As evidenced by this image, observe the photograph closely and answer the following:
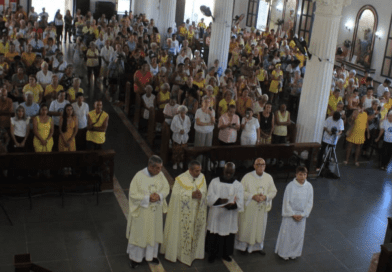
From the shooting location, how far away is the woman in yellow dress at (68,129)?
10164mm

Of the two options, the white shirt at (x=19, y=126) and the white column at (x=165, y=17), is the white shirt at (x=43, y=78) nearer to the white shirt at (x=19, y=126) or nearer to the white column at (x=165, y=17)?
the white shirt at (x=19, y=126)

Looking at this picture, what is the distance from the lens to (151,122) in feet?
42.6

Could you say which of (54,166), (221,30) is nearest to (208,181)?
(54,166)

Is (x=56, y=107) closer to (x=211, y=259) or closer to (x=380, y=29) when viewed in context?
(x=211, y=259)

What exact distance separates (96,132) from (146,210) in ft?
11.8

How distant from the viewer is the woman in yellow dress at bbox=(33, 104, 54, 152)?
985 centimetres

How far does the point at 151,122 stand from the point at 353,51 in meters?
13.2

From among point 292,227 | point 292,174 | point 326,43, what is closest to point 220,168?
Result: point 292,174

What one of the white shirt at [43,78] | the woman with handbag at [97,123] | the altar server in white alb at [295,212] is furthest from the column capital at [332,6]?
the white shirt at [43,78]

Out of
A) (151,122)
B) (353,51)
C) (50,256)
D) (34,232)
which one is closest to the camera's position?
(50,256)

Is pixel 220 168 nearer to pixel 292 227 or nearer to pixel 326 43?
pixel 292 227

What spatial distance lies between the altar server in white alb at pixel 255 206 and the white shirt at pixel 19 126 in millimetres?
4435

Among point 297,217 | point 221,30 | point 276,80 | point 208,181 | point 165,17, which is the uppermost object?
point 165,17

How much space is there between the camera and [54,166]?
9500 mm
